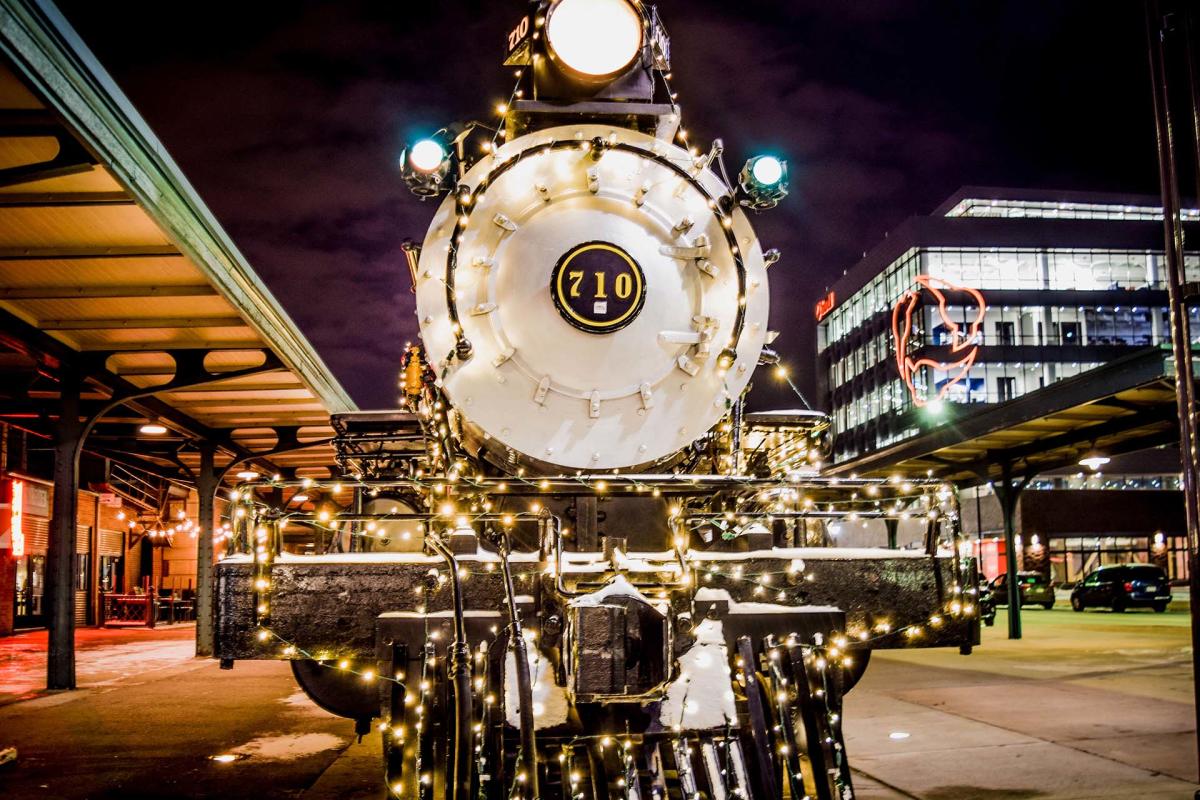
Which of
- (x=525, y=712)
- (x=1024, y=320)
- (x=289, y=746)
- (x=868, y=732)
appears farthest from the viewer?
(x=1024, y=320)

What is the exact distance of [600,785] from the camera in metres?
2.88

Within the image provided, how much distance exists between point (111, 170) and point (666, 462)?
3.94 metres

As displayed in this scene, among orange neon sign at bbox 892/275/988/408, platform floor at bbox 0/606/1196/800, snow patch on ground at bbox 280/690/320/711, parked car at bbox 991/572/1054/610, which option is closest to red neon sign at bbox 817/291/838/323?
orange neon sign at bbox 892/275/988/408

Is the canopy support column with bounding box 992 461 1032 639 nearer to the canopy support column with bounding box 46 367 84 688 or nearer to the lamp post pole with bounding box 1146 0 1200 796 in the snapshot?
the lamp post pole with bounding box 1146 0 1200 796

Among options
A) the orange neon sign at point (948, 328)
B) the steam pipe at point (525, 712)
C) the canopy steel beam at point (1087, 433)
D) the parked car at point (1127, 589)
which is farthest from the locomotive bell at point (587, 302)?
the orange neon sign at point (948, 328)

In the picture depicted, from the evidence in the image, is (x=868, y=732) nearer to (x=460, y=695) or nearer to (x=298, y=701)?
(x=460, y=695)

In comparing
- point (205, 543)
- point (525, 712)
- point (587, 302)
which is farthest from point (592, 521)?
point (205, 543)

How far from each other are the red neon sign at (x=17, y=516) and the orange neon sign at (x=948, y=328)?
25.5 m

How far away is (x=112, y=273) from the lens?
7539 mm

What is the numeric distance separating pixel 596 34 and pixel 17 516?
16.7 metres

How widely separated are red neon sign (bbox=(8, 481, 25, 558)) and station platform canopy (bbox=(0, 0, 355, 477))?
14.2 ft

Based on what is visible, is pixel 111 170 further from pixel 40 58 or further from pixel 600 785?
pixel 600 785

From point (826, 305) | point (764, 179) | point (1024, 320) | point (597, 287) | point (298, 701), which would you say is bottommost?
point (298, 701)

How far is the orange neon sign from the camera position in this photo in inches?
1337
